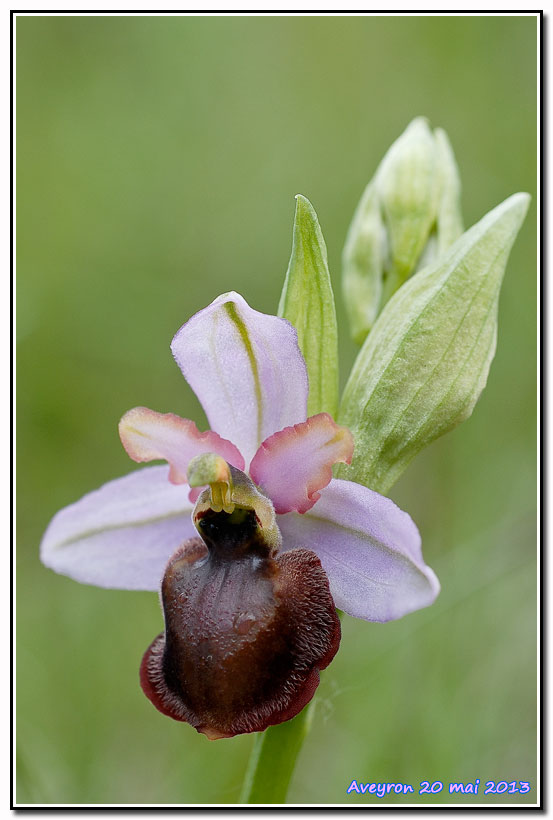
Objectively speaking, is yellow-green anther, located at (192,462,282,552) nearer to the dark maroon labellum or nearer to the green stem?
the dark maroon labellum

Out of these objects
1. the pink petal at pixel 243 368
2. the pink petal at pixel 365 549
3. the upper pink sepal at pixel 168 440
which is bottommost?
the pink petal at pixel 365 549

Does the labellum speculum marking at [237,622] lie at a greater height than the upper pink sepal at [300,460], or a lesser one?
lesser

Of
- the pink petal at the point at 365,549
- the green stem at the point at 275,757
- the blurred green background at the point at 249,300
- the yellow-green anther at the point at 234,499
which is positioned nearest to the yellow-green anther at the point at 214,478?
the yellow-green anther at the point at 234,499

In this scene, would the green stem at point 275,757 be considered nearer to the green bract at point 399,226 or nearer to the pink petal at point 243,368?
the pink petal at point 243,368

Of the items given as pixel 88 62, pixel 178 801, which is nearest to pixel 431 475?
pixel 178 801

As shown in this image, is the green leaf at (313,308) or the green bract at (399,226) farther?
the green bract at (399,226)

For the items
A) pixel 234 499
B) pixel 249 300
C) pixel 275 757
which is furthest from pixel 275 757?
pixel 249 300

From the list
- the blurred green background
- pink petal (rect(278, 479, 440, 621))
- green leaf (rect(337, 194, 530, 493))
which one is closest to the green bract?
green leaf (rect(337, 194, 530, 493))

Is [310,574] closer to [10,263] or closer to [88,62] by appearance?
[10,263]

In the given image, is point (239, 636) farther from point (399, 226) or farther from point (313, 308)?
point (399, 226)
